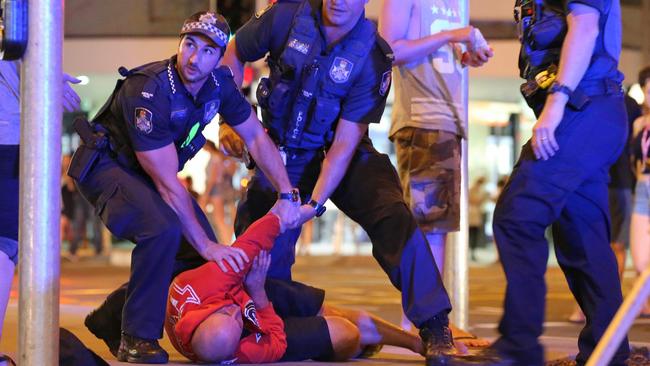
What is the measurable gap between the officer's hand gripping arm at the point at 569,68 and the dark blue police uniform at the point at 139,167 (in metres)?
1.50

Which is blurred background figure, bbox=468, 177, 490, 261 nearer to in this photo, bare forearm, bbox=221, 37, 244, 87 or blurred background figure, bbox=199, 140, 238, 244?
blurred background figure, bbox=199, 140, 238, 244

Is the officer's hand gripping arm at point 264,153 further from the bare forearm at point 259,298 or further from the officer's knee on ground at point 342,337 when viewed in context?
the officer's knee on ground at point 342,337

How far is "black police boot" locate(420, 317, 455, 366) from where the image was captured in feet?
18.5

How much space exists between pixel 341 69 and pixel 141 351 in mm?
1669

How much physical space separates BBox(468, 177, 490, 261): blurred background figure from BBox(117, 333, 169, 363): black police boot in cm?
1621

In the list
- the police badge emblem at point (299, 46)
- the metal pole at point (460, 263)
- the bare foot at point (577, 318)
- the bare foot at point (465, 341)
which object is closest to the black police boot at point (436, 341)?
the bare foot at point (465, 341)

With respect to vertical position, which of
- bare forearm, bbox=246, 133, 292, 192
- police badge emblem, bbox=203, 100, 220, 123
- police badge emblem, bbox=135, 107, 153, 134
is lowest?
bare forearm, bbox=246, 133, 292, 192

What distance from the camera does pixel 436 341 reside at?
5.69 metres

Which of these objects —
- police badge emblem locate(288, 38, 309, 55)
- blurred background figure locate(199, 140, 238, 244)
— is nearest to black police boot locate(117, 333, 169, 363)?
police badge emblem locate(288, 38, 309, 55)

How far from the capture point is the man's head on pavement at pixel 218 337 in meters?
5.48

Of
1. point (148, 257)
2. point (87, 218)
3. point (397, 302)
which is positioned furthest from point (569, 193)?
point (87, 218)

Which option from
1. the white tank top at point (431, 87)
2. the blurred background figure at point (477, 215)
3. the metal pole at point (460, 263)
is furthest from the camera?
the blurred background figure at point (477, 215)

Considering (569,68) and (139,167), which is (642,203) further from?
(139,167)

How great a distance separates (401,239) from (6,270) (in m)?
1.80
